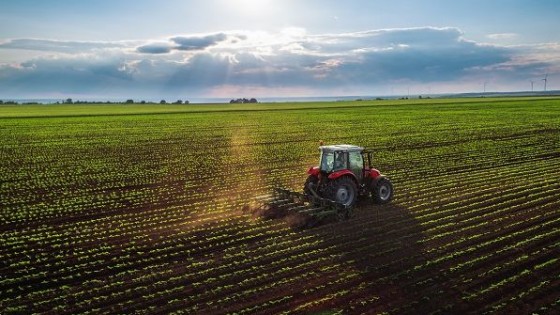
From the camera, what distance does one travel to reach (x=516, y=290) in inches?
388

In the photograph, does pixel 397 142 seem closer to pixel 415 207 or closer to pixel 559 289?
pixel 415 207

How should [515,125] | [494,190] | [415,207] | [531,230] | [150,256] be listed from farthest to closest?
[515,125] < [494,190] < [415,207] < [531,230] < [150,256]

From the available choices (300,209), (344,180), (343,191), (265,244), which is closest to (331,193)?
(343,191)

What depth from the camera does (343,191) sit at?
14906 mm

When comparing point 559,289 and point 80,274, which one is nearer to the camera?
point 559,289

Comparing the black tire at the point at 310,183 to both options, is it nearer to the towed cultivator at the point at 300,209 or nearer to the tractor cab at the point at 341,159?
the towed cultivator at the point at 300,209

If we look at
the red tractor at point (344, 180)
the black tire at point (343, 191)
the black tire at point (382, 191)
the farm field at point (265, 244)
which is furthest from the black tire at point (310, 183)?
the black tire at point (382, 191)

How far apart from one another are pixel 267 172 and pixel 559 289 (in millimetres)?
14819

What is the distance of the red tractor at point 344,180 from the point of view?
14.8 meters

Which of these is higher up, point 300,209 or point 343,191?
point 343,191

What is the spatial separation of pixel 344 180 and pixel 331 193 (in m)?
0.60

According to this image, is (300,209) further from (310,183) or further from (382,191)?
(382,191)

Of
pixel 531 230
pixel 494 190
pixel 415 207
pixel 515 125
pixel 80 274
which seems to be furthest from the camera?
pixel 515 125

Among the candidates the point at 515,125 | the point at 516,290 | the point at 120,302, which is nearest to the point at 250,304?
the point at 120,302
